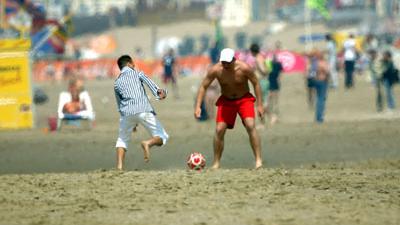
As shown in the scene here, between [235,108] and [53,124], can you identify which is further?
[53,124]

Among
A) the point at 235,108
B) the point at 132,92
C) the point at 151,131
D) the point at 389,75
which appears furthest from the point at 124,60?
the point at 389,75

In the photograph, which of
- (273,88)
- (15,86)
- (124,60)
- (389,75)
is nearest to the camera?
(124,60)

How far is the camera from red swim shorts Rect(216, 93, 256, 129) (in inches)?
575

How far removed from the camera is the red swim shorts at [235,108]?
48.0ft

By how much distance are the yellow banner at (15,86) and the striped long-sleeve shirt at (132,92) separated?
31.9ft

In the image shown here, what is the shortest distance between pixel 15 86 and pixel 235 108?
10.0m

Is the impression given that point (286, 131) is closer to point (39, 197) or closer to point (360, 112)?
point (360, 112)

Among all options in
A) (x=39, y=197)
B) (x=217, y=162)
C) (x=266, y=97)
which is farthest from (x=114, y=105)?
(x=39, y=197)

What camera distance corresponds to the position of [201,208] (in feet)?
35.0

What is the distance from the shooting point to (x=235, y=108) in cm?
1466

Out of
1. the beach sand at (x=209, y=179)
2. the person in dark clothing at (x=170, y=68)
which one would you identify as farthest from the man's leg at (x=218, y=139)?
Answer: the person in dark clothing at (x=170, y=68)

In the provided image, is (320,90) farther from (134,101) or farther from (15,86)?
(134,101)

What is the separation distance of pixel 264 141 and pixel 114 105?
16.0m

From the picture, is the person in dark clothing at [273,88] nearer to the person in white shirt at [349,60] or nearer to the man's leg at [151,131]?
the person in white shirt at [349,60]
